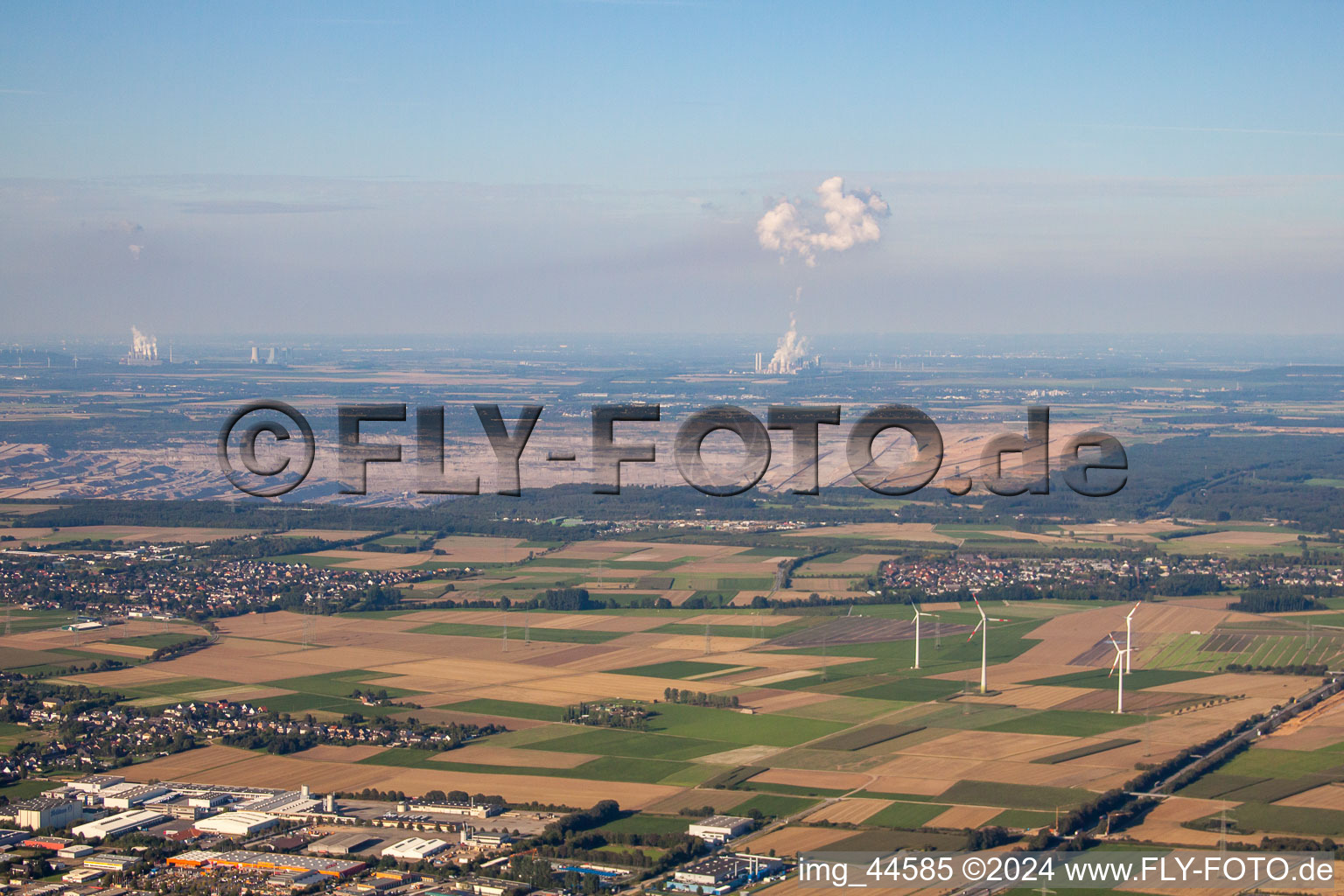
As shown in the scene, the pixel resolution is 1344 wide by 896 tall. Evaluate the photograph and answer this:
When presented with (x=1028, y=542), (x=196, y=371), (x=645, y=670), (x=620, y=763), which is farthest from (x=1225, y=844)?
(x=196, y=371)

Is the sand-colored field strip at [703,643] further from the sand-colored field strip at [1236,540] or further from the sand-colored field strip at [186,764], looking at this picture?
the sand-colored field strip at [1236,540]

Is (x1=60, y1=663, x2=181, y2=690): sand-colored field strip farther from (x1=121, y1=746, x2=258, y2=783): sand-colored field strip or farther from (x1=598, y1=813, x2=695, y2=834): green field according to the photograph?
(x1=598, y1=813, x2=695, y2=834): green field

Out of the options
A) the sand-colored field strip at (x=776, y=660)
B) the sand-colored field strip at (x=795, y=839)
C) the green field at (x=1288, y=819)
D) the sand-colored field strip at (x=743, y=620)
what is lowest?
the sand-colored field strip at (x=795, y=839)

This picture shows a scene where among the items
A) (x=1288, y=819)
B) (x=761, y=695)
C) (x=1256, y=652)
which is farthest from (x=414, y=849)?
(x=1256, y=652)

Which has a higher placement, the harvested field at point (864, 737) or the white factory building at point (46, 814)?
the harvested field at point (864, 737)

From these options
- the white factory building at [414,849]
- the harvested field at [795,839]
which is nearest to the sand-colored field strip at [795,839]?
the harvested field at [795,839]

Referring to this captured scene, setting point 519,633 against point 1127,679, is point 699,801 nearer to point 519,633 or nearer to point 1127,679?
point 1127,679
